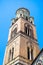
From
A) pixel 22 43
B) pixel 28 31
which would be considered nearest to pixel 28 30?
pixel 28 31

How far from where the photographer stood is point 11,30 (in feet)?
109

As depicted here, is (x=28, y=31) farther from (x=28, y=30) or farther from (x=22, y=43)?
(x=22, y=43)

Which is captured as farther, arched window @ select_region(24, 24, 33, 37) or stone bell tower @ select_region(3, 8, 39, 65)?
arched window @ select_region(24, 24, 33, 37)

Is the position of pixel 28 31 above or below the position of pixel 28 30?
below

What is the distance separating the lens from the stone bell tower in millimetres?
25362

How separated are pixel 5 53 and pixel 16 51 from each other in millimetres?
4166

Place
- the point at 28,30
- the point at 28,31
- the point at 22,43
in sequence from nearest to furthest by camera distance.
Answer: the point at 22,43 < the point at 28,31 < the point at 28,30

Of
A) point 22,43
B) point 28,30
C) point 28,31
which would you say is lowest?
point 22,43

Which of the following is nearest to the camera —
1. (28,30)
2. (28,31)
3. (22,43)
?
(22,43)

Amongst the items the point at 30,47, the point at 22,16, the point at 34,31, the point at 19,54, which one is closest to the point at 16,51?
the point at 19,54

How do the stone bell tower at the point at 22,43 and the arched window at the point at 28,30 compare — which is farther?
the arched window at the point at 28,30

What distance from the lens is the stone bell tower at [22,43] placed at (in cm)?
2536

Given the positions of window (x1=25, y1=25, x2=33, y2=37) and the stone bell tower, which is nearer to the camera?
the stone bell tower

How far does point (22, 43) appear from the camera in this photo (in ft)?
88.9
